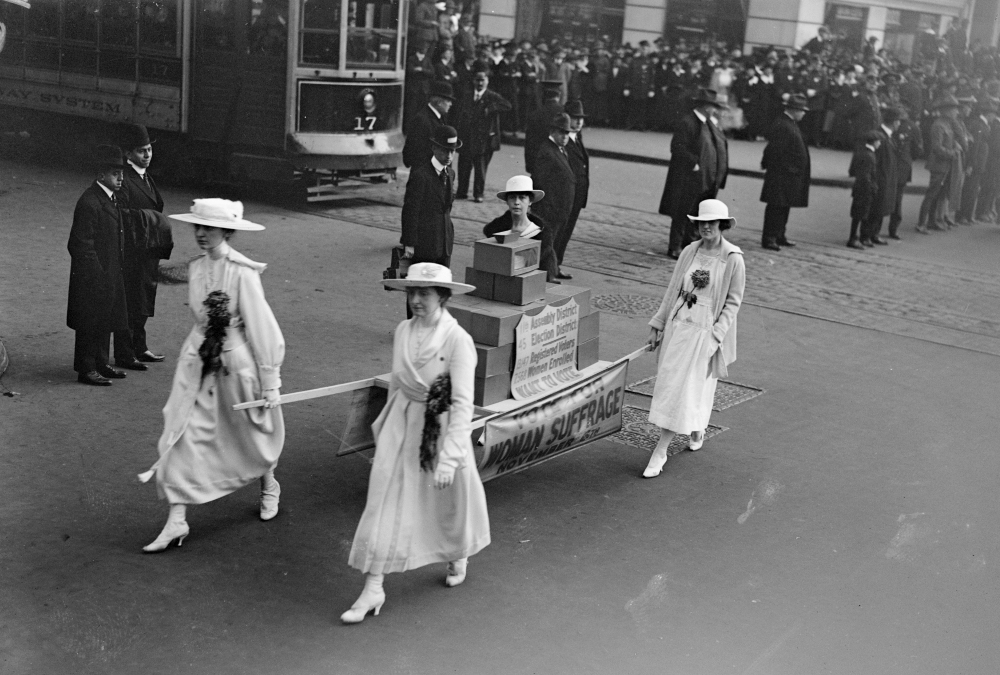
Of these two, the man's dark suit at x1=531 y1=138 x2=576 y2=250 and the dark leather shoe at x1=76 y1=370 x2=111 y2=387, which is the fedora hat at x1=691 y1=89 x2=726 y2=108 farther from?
the dark leather shoe at x1=76 y1=370 x2=111 y2=387

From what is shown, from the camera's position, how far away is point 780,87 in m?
28.3

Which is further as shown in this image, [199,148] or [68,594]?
[199,148]

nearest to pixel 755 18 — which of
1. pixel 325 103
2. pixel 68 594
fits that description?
pixel 325 103

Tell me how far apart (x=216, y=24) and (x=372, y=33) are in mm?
2301

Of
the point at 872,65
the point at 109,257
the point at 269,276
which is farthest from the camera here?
the point at 872,65

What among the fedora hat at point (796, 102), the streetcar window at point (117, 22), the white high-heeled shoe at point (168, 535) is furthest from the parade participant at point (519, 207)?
the streetcar window at point (117, 22)

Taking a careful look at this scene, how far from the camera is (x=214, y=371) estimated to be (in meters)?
6.29

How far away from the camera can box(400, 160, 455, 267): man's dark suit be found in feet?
34.4

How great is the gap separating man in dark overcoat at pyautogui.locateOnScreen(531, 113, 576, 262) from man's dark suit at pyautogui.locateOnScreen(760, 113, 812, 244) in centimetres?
438

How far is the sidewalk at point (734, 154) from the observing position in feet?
78.9

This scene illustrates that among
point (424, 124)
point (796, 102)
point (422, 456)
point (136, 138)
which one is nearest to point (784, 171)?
point (796, 102)

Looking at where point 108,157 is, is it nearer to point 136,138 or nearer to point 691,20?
point 136,138

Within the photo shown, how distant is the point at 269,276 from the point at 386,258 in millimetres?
1821

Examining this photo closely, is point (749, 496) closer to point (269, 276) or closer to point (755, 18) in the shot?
point (269, 276)
